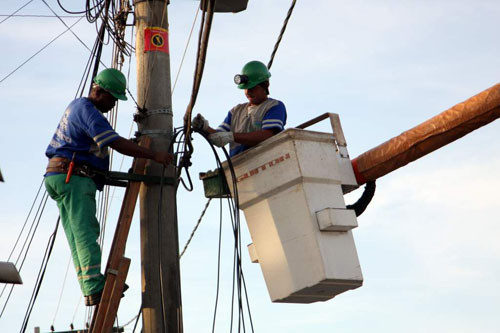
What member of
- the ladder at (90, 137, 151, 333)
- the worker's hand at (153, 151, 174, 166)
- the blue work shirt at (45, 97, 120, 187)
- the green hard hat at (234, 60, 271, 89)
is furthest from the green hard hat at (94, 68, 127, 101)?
the green hard hat at (234, 60, 271, 89)

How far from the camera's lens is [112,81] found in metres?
7.04

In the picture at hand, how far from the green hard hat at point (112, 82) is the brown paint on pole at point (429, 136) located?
6.14ft

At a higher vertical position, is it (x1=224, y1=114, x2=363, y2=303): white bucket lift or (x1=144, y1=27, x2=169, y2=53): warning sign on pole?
(x1=144, y1=27, x2=169, y2=53): warning sign on pole

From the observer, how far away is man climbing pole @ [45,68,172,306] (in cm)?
671

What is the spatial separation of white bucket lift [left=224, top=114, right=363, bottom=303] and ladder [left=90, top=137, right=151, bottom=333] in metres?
0.86

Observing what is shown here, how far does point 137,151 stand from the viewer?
22.4 feet

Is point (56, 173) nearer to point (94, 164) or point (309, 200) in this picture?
point (94, 164)

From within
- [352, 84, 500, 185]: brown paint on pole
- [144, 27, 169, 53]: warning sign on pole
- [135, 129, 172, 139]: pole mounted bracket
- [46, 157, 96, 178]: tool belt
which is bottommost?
[352, 84, 500, 185]: brown paint on pole

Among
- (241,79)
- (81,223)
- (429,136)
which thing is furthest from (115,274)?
(429,136)

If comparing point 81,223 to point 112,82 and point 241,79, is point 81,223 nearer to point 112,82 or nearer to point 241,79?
point 112,82

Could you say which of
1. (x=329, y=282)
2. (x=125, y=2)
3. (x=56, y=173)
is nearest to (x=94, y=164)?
(x=56, y=173)

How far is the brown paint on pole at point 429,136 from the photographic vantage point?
19.5 ft

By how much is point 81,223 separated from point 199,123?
114 cm

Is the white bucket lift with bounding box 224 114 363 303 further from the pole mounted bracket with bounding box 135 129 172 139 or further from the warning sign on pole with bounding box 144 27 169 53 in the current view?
the warning sign on pole with bounding box 144 27 169 53
